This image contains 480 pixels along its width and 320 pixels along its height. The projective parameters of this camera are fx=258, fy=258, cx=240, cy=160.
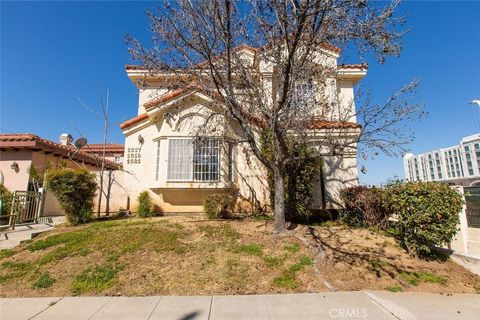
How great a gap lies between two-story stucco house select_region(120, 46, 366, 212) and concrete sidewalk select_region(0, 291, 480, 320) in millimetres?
6612

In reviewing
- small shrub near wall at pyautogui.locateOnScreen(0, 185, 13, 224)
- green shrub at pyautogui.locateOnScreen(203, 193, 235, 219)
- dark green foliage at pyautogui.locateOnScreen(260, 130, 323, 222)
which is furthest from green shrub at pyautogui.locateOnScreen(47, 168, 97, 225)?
dark green foliage at pyautogui.locateOnScreen(260, 130, 323, 222)

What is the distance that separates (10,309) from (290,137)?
8.71 metres

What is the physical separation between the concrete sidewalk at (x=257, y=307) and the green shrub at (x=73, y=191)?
5245 mm

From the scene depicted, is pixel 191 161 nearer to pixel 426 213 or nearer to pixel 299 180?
pixel 299 180

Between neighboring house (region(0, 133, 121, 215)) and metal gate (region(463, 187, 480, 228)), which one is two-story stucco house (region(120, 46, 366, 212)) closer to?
metal gate (region(463, 187, 480, 228))

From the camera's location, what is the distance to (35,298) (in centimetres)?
514

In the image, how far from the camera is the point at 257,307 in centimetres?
457

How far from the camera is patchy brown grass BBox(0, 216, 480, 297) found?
5445 millimetres

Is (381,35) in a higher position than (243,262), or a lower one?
higher

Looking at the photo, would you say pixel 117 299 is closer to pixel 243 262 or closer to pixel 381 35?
pixel 243 262

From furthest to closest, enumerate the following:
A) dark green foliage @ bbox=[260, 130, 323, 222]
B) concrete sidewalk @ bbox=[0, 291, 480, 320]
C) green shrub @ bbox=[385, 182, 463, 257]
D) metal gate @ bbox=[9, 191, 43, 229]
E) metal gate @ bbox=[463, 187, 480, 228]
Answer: metal gate @ bbox=[9, 191, 43, 229] < dark green foliage @ bbox=[260, 130, 323, 222] < metal gate @ bbox=[463, 187, 480, 228] < green shrub @ bbox=[385, 182, 463, 257] < concrete sidewalk @ bbox=[0, 291, 480, 320]

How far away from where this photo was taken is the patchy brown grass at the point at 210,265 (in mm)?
5445

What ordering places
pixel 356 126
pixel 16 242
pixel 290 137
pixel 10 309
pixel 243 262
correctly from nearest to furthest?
pixel 10 309
pixel 243 262
pixel 16 242
pixel 290 137
pixel 356 126

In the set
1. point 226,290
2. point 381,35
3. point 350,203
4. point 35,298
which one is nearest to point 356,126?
point 350,203
